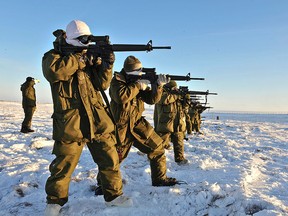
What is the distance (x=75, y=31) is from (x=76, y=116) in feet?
3.24

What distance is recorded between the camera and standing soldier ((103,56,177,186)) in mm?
4469

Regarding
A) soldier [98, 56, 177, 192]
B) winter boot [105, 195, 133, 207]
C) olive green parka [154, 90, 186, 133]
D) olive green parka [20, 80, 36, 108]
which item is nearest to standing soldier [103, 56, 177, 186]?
soldier [98, 56, 177, 192]

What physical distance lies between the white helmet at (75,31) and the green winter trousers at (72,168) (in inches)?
46.7

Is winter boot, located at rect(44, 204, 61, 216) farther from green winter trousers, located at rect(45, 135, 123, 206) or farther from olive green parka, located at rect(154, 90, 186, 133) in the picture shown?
olive green parka, located at rect(154, 90, 186, 133)

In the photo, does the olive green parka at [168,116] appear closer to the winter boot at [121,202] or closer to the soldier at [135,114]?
the soldier at [135,114]

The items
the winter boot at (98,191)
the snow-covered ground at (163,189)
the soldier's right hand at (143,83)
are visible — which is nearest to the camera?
the snow-covered ground at (163,189)

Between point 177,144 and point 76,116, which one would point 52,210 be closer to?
point 76,116

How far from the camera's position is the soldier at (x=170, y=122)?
7.41 metres

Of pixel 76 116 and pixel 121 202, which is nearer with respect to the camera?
pixel 76 116

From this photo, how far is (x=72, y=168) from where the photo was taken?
3584mm

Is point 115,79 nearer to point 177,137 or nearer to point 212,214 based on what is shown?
point 212,214

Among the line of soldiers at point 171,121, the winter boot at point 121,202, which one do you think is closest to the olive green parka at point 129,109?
the winter boot at point 121,202

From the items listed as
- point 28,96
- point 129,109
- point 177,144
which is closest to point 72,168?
point 129,109

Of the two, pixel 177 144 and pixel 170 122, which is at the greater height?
pixel 170 122
